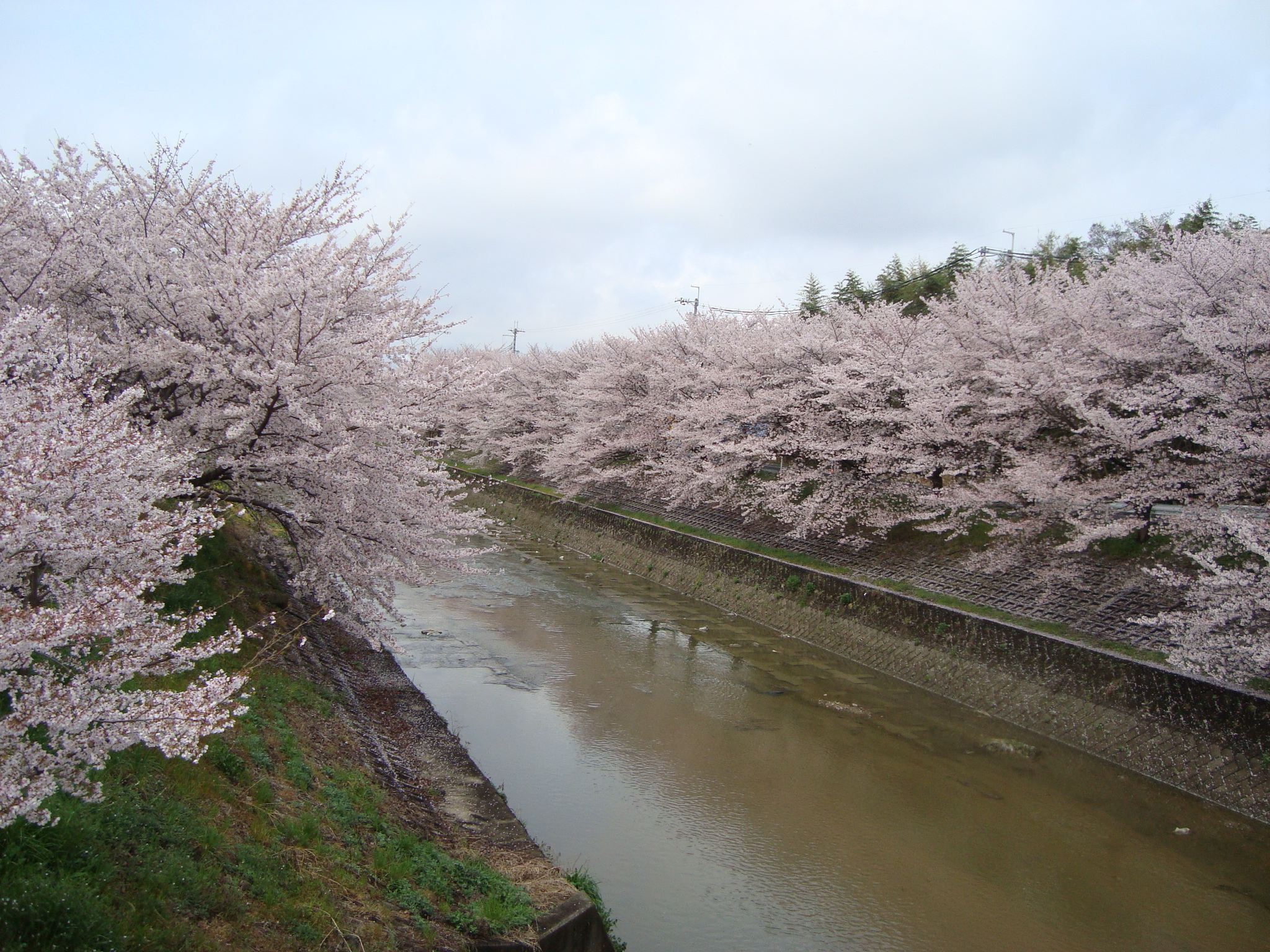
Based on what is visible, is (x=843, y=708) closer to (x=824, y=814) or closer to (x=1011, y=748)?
(x=1011, y=748)

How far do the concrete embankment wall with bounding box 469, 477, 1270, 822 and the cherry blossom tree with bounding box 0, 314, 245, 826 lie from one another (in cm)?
1116

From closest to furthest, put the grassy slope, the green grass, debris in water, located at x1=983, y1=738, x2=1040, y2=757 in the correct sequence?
the grassy slope, the green grass, debris in water, located at x1=983, y1=738, x2=1040, y2=757

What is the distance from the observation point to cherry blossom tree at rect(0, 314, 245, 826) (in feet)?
11.3

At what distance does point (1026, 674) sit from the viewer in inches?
487

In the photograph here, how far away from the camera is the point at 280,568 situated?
12.0 metres

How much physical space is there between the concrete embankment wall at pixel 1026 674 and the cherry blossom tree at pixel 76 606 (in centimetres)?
1116

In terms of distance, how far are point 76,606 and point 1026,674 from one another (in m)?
12.7

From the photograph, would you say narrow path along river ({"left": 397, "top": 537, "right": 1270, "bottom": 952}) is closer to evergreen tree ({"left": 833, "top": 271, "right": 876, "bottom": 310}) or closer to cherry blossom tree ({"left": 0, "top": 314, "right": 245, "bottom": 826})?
cherry blossom tree ({"left": 0, "top": 314, "right": 245, "bottom": 826})

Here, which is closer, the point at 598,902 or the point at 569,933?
the point at 569,933

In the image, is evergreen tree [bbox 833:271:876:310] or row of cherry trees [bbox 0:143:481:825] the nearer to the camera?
row of cherry trees [bbox 0:143:481:825]

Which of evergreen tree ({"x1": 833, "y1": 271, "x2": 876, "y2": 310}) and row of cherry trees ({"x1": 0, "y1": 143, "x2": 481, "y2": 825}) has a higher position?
evergreen tree ({"x1": 833, "y1": 271, "x2": 876, "y2": 310})

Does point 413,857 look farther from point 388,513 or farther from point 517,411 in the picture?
point 517,411

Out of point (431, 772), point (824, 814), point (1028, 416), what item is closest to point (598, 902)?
point (431, 772)

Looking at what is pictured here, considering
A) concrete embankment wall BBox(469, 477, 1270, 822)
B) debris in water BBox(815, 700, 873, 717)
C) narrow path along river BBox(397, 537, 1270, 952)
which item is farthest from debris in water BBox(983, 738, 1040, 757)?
debris in water BBox(815, 700, 873, 717)
